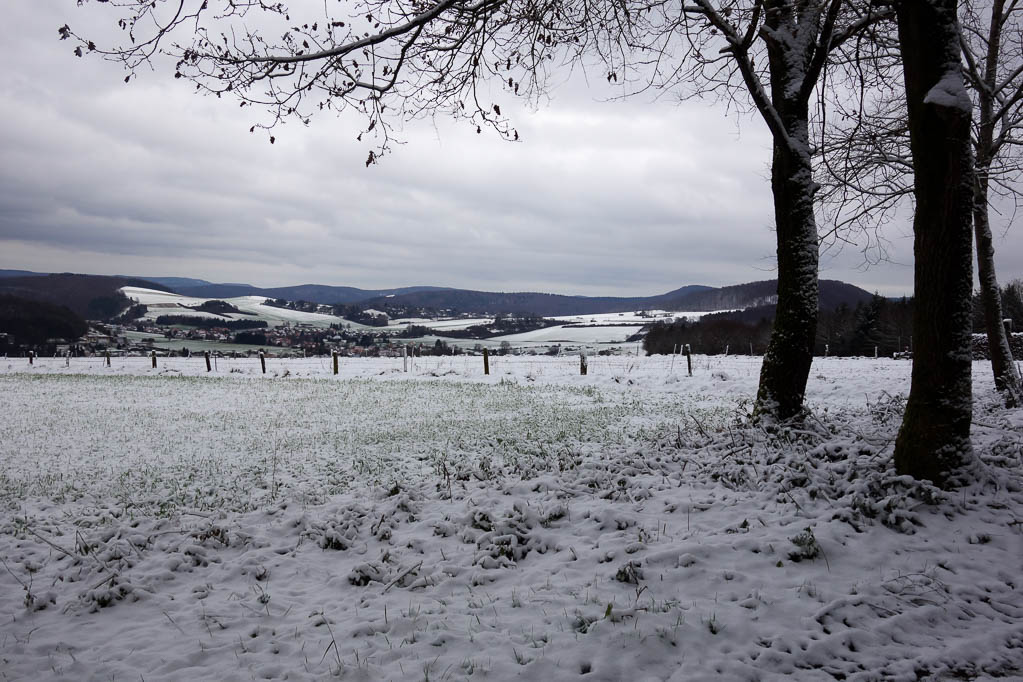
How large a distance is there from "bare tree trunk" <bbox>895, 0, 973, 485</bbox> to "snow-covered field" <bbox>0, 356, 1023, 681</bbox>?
598 millimetres

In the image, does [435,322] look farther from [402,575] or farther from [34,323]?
[402,575]

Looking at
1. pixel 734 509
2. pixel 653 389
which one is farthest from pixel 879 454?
pixel 653 389

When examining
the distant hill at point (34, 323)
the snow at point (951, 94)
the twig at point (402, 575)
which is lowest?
the twig at point (402, 575)

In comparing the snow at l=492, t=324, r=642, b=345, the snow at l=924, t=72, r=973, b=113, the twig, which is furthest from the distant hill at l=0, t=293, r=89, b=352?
the snow at l=924, t=72, r=973, b=113

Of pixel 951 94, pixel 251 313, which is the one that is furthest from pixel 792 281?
pixel 251 313

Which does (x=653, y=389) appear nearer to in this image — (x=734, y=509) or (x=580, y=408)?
(x=580, y=408)

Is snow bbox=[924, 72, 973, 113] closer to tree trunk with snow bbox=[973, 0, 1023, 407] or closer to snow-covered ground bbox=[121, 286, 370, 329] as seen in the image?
tree trunk with snow bbox=[973, 0, 1023, 407]

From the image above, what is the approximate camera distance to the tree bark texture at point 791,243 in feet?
25.3

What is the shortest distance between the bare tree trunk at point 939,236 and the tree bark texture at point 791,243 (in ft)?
7.98

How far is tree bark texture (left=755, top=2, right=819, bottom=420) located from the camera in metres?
7.72

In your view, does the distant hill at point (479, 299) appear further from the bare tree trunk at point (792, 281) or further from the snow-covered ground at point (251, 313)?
the bare tree trunk at point (792, 281)

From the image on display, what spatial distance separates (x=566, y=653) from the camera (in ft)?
11.3

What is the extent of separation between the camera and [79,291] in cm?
11738

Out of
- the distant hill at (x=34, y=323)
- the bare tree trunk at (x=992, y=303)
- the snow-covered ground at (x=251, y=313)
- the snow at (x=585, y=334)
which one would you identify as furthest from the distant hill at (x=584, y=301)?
the bare tree trunk at (x=992, y=303)
